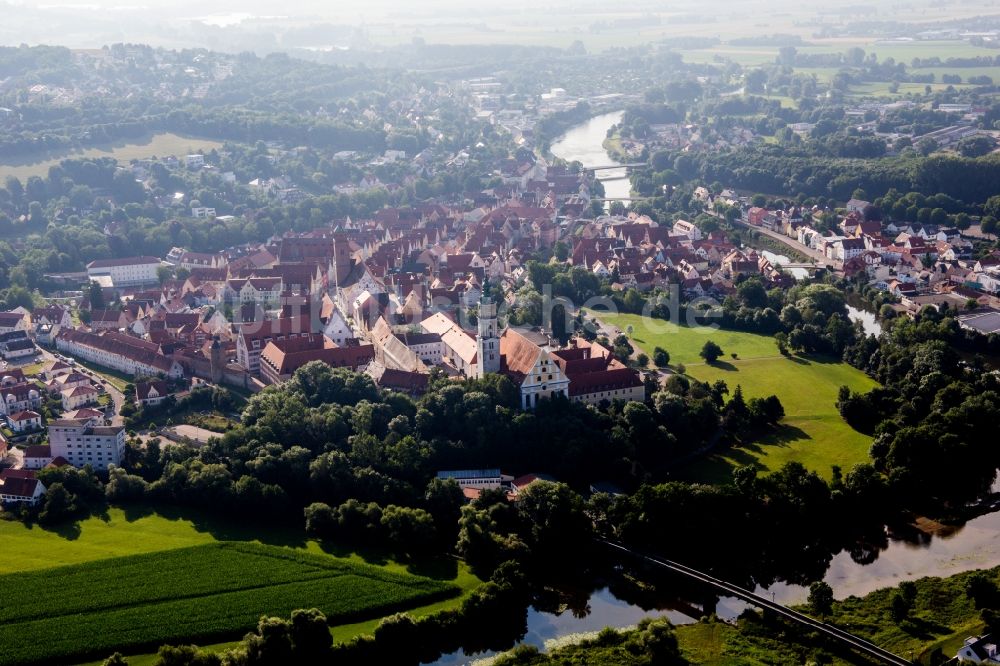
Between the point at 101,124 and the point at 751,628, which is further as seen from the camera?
the point at 101,124

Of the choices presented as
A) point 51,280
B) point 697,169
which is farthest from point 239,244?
point 697,169

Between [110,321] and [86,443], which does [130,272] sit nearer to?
[110,321]

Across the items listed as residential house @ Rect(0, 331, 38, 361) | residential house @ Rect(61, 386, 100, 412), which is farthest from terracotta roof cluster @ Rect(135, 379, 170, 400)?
residential house @ Rect(0, 331, 38, 361)

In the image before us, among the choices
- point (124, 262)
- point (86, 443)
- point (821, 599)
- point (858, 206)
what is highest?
point (858, 206)

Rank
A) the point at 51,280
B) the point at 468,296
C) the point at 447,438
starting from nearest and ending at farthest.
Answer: the point at 447,438 < the point at 468,296 < the point at 51,280

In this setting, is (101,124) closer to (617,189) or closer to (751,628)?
(617,189)

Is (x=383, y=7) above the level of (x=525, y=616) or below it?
above

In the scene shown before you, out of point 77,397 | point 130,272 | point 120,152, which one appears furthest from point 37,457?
point 120,152

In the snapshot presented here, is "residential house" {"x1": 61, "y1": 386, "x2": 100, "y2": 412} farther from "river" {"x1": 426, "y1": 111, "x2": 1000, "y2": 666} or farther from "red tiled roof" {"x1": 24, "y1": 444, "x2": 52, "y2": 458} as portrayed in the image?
"river" {"x1": 426, "y1": 111, "x2": 1000, "y2": 666}
